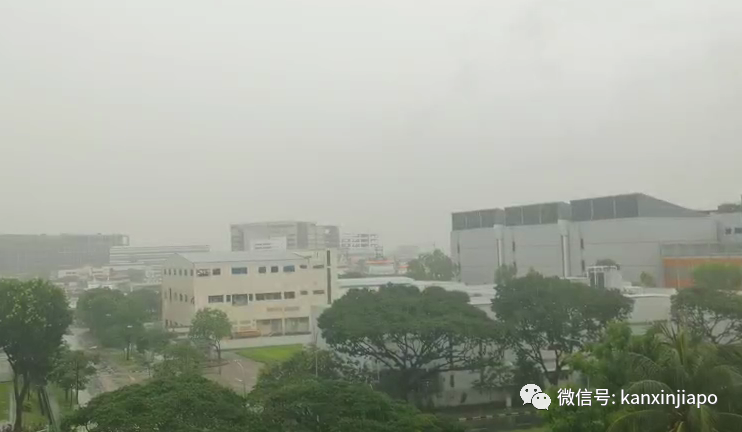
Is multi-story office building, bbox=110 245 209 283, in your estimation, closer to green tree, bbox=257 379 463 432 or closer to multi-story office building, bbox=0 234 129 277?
multi-story office building, bbox=0 234 129 277

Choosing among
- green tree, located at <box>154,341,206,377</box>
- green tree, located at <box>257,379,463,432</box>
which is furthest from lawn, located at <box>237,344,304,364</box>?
green tree, located at <box>257,379,463,432</box>

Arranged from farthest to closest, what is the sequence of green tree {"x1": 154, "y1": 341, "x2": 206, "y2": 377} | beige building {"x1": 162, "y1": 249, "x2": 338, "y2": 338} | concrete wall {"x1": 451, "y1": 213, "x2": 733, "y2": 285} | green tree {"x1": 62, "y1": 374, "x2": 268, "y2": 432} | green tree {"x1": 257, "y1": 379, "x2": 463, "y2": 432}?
concrete wall {"x1": 451, "y1": 213, "x2": 733, "y2": 285} < beige building {"x1": 162, "y1": 249, "x2": 338, "y2": 338} < green tree {"x1": 154, "y1": 341, "x2": 206, "y2": 377} < green tree {"x1": 257, "y1": 379, "x2": 463, "y2": 432} < green tree {"x1": 62, "y1": 374, "x2": 268, "y2": 432}

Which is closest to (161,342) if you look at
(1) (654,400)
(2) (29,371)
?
(2) (29,371)

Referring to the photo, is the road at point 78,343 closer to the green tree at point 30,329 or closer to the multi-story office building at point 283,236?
the green tree at point 30,329

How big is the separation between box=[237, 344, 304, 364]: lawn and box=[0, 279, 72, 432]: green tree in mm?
3802

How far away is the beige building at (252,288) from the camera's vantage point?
13.2 meters

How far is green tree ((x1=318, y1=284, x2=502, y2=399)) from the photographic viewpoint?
23.8 ft

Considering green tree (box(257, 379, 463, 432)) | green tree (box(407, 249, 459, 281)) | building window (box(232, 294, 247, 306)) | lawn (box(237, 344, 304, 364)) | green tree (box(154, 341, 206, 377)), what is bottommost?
lawn (box(237, 344, 304, 364))

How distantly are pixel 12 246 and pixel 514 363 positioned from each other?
36.8 feet

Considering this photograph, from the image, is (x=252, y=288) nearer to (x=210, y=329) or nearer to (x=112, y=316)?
(x=210, y=329)

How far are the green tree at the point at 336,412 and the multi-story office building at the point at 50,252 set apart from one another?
10.1 m

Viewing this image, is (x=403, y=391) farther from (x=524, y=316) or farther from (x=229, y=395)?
(x=229, y=395)

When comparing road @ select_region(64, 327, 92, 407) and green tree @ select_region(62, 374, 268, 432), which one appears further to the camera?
road @ select_region(64, 327, 92, 407)

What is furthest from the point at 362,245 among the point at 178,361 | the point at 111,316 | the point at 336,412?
the point at 336,412
